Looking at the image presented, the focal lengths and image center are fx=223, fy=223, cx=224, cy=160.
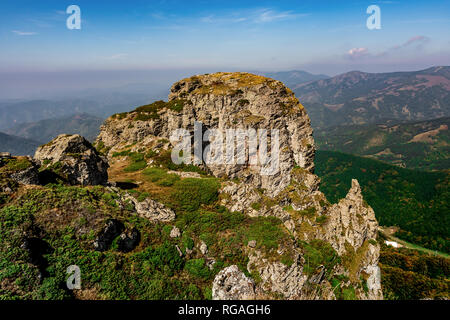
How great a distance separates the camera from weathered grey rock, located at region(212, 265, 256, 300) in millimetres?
21500

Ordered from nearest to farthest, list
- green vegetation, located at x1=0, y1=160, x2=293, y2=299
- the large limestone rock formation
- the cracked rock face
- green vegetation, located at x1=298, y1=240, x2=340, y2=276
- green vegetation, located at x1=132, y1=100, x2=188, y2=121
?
green vegetation, located at x1=0, y1=160, x2=293, y2=299 < green vegetation, located at x1=298, y1=240, x2=340, y2=276 < the large limestone rock formation < the cracked rock face < green vegetation, located at x1=132, y1=100, x2=188, y2=121

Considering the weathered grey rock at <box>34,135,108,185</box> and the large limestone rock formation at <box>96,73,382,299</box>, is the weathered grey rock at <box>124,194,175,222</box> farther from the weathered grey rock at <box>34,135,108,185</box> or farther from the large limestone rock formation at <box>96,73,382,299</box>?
the large limestone rock formation at <box>96,73,382,299</box>

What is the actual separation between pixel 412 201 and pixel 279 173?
490 feet

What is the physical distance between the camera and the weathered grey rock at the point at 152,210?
2569 centimetres

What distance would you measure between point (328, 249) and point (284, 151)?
23.3m

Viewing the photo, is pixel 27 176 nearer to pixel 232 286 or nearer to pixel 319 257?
pixel 232 286

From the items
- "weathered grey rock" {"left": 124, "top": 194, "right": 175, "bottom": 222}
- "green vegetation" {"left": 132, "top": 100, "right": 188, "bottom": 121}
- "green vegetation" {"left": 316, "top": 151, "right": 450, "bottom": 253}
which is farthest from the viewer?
"green vegetation" {"left": 316, "top": 151, "right": 450, "bottom": 253}

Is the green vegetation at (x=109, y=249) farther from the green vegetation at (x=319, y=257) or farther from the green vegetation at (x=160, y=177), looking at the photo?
the green vegetation at (x=160, y=177)

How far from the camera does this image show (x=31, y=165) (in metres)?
22.8

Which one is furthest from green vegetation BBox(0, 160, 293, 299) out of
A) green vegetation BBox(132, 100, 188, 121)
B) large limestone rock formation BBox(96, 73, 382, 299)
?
green vegetation BBox(132, 100, 188, 121)

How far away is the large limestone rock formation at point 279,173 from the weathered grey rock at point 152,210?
8995 mm

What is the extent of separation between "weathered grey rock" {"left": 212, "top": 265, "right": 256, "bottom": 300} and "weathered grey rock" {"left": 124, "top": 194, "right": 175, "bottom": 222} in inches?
354

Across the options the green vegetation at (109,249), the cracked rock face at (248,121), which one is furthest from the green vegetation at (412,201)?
the green vegetation at (109,249)
